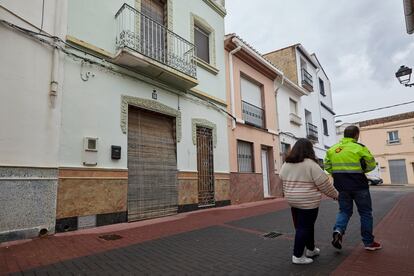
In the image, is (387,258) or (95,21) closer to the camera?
(387,258)

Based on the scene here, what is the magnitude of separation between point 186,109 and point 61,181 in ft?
14.0

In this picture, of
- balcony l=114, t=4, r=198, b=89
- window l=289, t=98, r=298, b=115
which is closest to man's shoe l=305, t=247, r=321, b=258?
balcony l=114, t=4, r=198, b=89

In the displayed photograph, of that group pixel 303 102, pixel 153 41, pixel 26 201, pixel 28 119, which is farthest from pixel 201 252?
pixel 303 102

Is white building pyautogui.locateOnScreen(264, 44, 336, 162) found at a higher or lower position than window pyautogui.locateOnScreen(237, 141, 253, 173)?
higher

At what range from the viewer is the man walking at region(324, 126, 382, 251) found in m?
3.97

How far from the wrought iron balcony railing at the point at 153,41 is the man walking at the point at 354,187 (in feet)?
16.7

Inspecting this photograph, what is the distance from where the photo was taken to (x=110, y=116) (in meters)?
6.71

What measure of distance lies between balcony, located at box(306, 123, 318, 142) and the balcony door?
12.3 metres

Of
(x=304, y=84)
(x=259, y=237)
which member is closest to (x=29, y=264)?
(x=259, y=237)

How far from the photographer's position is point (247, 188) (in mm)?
11133

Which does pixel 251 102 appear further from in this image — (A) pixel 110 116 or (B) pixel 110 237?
(B) pixel 110 237

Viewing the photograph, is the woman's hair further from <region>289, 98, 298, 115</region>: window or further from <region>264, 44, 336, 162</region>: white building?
<region>289, 98, 298, 115</region>: window

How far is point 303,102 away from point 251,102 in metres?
6.80

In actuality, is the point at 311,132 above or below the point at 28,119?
above
